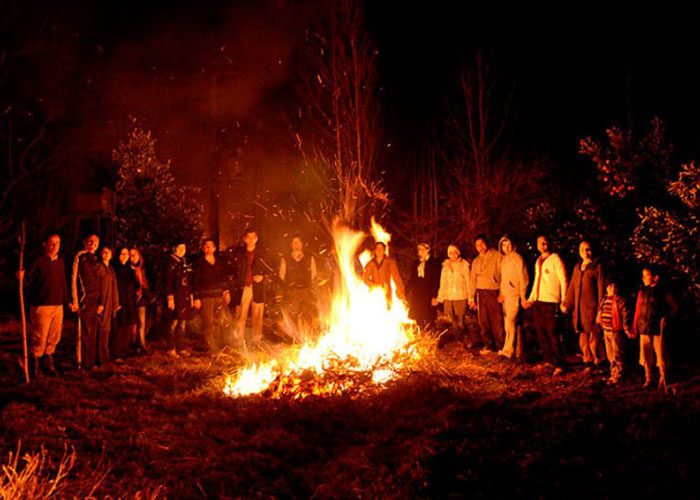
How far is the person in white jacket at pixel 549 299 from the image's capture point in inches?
324

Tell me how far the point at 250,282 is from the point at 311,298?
133 centimetres

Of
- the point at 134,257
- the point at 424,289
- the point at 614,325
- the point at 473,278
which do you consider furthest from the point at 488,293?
the point at 134,257

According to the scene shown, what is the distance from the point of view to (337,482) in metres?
4.75

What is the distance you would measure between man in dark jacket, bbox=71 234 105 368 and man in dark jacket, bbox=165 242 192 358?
128cm

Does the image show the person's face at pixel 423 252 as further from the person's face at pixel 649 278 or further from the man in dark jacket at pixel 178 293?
the person's face at pixel 649 278

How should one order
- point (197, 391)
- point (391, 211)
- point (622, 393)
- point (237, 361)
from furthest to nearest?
point (391, 211)
point (237, 361)
point (197, 391)
point (622, 393)

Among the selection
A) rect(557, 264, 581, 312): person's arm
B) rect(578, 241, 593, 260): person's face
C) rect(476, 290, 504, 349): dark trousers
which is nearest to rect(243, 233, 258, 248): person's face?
rect(476, 290, 504, 349): dark trousers

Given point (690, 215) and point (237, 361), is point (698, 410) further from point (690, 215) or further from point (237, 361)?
point (237, 361)

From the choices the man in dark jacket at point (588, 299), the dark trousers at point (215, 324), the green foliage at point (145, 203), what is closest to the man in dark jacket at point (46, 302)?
the dark trousers at point (215, 324)

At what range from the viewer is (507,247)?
9.05 m

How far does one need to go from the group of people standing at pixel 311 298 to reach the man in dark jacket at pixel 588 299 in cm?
1

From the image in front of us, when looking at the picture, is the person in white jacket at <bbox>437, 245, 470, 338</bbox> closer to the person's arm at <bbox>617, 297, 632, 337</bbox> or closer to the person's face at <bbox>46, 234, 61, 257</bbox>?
the person's arm at <bbox>617, 297, 632, 337</bbox>

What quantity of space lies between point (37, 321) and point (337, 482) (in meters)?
5.68

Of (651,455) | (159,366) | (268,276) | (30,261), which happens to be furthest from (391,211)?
(651,455)
